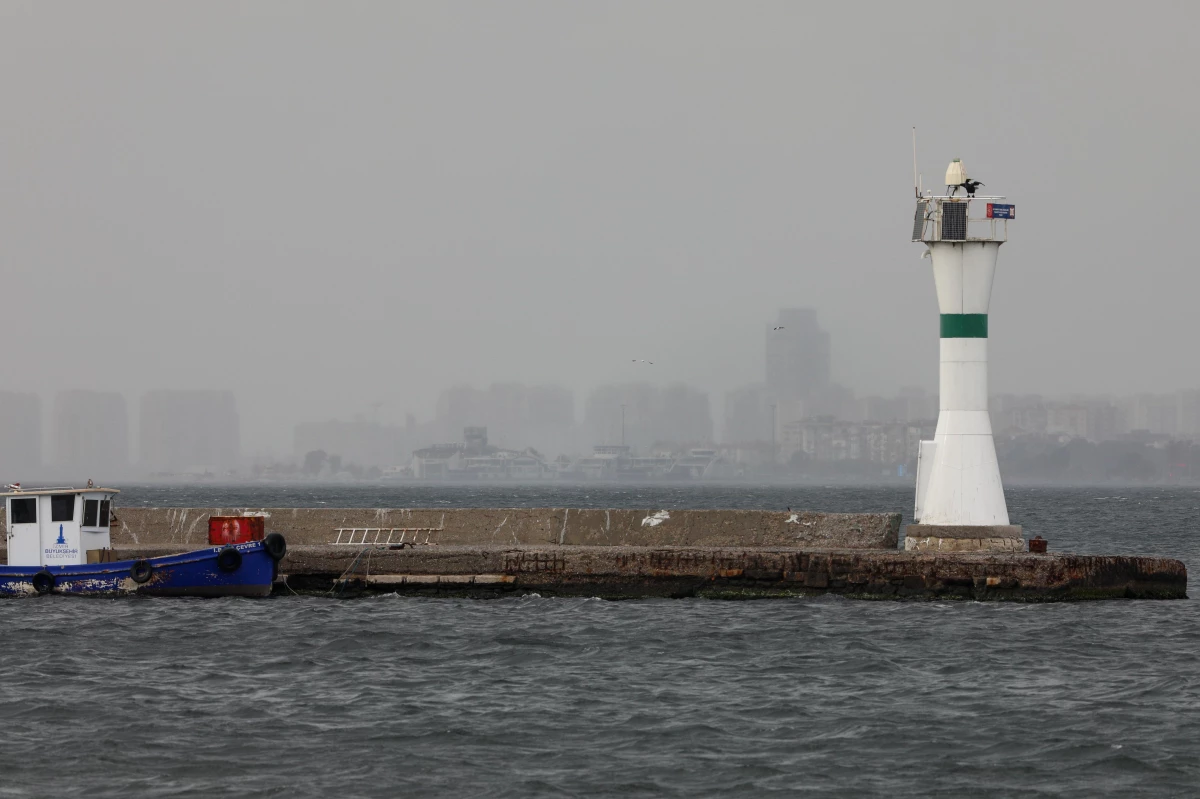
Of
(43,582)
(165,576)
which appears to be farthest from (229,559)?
(43,582)

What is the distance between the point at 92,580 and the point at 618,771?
14.9 metres

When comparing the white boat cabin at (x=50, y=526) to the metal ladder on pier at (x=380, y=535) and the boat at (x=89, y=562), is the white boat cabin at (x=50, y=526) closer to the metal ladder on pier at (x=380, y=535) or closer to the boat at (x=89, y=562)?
the boat at (x=89, y=562)

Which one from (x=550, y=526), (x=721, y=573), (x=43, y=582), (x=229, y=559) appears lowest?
(x=43, y=582)

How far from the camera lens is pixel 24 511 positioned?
2533 centimetres

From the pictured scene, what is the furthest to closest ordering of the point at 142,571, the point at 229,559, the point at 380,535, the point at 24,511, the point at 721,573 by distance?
the point at 380,535 < the point at 24,511 < the point at 142,571 < the point at 229,559 < the point at 721,573

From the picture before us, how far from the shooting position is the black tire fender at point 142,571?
978 inches

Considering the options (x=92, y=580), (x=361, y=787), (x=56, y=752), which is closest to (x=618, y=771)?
(x=361, y=787)

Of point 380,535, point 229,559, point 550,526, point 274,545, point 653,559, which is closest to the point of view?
point 653,559

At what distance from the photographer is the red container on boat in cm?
2498

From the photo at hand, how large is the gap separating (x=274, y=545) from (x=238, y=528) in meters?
1.00

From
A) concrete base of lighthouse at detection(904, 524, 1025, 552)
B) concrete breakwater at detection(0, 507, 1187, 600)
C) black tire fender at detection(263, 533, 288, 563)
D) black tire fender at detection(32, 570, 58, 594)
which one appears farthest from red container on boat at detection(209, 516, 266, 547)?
concrete base of lighthouse at detection(904, 524, 1025, 552)

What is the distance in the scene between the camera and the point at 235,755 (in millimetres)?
13852

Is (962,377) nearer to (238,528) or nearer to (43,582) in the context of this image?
(238,528)

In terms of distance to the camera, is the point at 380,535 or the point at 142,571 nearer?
Answer: the point at 142,571
